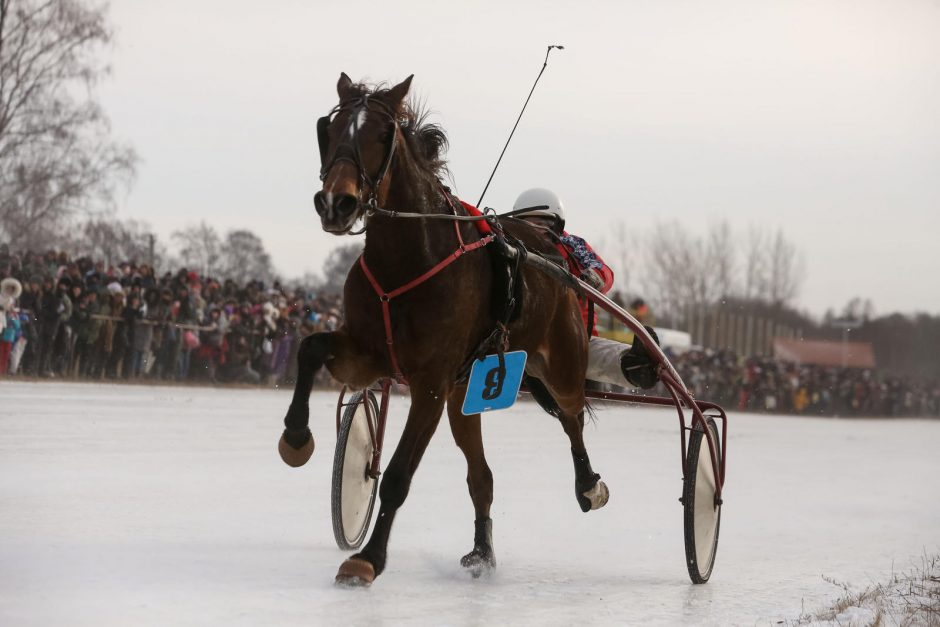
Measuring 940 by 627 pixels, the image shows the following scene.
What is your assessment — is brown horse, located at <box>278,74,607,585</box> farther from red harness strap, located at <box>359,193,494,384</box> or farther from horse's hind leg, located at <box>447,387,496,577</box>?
horse's hind leg, located at <box>447,387,496,577</box>

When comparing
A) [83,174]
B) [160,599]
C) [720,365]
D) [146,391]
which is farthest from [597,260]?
[720,365]

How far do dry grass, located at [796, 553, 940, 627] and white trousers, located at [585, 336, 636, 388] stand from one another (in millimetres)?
1505

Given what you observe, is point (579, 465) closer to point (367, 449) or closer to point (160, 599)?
point (367, 449)

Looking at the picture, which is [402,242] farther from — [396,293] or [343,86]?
[343,86]

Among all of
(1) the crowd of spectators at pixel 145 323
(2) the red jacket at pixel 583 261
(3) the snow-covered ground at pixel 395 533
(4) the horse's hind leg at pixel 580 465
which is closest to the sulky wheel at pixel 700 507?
(3) the snow-covered ground at pixel 395 533

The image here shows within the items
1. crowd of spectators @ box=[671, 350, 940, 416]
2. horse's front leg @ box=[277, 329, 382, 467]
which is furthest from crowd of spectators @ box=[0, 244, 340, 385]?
crowd of spectators @ box=[671, 350, 940, 416]

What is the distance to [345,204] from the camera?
4430 mm

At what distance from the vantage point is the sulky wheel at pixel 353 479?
5.82 metres

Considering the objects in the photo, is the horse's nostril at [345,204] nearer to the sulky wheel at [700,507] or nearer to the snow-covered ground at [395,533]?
the snow-covered ground at [395,533]

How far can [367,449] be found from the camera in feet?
20.5

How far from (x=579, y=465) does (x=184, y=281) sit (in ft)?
40.1

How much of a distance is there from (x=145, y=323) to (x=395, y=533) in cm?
1100

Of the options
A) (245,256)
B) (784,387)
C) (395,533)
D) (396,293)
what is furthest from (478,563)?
A: (245,256)

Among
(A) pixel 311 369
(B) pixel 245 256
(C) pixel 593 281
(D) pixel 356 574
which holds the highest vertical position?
(B) pixel 245 256
